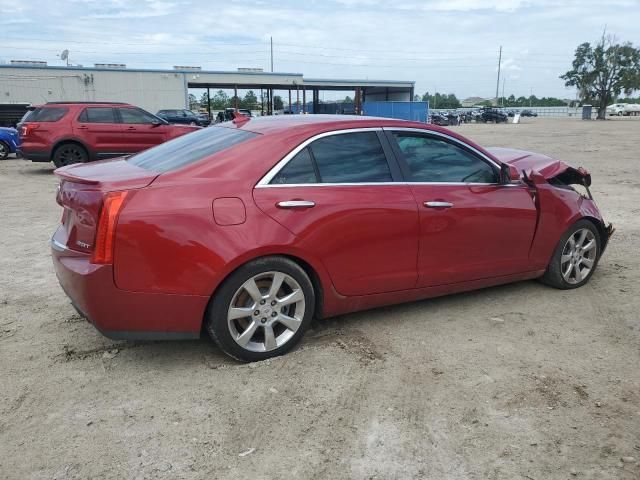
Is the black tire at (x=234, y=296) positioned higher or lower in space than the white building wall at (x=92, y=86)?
lower

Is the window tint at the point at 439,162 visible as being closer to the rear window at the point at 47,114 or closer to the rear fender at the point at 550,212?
the rear fender at the point at 550,212

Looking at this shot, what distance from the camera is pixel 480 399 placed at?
3.22 metres

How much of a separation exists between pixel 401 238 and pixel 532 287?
188 cm

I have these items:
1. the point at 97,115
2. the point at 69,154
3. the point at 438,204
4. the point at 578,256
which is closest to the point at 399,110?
the point at 97,115

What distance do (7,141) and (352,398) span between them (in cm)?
1756

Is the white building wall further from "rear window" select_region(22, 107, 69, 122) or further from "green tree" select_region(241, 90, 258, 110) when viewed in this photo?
"green tree" select_region(241, 90, 258, 110)

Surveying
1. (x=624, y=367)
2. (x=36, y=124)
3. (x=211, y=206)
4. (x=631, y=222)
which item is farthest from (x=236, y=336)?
(x=36, y=124)

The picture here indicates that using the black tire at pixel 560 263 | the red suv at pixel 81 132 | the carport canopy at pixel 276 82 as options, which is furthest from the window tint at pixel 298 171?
the carport canopy at pixel 276 82

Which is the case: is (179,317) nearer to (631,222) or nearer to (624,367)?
Result: (624,367)

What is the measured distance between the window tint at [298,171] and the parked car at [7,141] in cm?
1632

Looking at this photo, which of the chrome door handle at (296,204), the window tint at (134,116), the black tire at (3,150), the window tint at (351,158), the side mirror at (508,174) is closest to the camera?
the chrome door handle at (296,204)

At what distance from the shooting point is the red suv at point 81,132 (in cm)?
1295

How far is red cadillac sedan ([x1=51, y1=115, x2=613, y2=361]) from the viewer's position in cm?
324

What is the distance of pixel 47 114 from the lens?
13102mm
